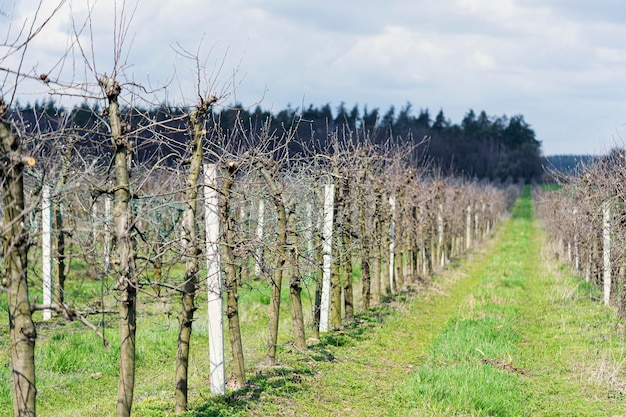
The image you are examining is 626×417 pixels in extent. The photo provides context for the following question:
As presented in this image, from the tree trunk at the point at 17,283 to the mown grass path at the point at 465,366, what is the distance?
2.34 metres

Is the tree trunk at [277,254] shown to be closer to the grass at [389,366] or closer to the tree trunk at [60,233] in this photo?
the grass at [389,366]

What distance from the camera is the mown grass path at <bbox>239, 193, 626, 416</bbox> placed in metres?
7.43

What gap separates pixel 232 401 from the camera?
6.95 meters

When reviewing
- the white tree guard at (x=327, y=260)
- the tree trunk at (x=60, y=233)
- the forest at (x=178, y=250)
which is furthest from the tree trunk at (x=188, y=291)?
the white tree guard at (x=327, y=260)

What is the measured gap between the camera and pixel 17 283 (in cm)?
459

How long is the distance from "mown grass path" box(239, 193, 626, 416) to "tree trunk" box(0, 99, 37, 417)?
234 cm

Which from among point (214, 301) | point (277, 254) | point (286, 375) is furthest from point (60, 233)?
point (286, 375)

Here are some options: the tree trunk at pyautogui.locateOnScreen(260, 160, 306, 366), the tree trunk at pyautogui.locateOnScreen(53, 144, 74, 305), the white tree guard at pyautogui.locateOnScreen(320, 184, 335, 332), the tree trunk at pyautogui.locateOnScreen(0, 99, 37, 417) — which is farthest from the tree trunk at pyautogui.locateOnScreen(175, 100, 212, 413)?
the white tree guard at pyautogui.locateOnScreen(320, 184, 335, 332)

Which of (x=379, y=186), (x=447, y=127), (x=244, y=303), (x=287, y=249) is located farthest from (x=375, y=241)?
(x=447, y=127)

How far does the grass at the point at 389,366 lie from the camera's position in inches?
291

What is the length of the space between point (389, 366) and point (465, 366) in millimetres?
1493

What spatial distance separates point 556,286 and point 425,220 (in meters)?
4.90

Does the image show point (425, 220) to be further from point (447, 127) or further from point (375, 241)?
point (447, 127)

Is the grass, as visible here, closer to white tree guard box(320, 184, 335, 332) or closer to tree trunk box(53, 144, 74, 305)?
white tree guard box(320, 184, 335, 332)
